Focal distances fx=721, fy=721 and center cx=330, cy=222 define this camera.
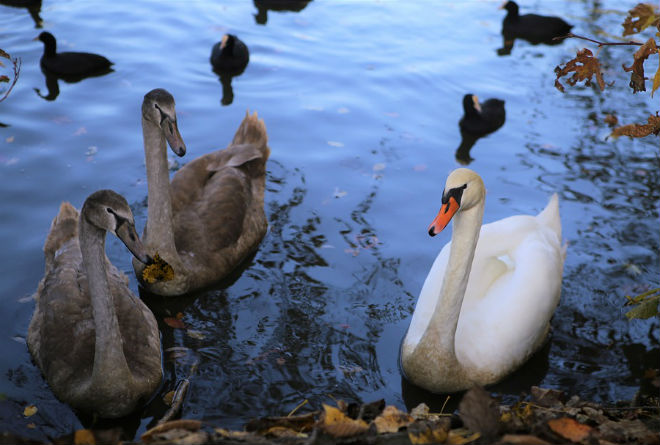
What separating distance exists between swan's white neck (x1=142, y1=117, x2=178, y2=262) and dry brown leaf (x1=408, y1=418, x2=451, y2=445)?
337cm

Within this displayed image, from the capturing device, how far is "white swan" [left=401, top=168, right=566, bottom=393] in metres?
5.04

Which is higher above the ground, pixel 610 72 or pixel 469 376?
pixel 610 72

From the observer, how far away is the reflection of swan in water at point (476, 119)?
977 centimetres

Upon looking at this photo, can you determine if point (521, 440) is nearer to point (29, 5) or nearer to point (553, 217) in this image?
point (553, 217)

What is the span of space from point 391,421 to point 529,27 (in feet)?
36.8

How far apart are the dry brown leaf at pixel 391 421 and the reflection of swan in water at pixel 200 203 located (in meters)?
2.90

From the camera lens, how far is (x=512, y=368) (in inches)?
218

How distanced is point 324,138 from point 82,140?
301 cm

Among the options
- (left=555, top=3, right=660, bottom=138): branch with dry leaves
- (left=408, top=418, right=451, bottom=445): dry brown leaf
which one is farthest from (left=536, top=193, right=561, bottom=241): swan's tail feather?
(left=408, top=418, right=451, bottom=445): dry brown leaf

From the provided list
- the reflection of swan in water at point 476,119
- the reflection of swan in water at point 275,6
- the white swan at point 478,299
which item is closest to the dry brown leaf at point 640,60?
the white swan at point 478,299

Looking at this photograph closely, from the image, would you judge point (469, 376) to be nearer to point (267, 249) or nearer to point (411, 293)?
point (411, 293)

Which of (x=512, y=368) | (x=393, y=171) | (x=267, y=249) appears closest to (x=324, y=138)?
(x=393, y=171)

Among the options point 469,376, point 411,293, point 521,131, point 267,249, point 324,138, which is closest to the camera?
point 469,376

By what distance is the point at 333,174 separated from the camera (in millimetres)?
8547
